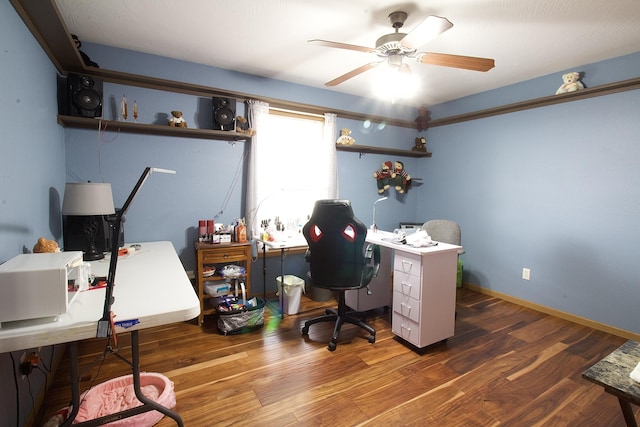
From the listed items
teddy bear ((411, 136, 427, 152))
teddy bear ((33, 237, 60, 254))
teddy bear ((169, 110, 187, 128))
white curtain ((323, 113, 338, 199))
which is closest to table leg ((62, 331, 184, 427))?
teddy bear ((33, 237, 60, 254))

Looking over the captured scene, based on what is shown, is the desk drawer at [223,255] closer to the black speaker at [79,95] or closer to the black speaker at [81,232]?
the black speaker at [81,232]

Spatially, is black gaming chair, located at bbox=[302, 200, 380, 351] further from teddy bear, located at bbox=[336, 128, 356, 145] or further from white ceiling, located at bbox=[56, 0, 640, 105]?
teddy bear, located at bbox=[336, 128, 356, 145]

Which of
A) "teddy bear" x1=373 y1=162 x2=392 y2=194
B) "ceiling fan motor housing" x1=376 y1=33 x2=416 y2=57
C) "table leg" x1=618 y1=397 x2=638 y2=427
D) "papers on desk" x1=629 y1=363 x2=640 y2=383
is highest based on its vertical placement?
"ceiling fan motor housing" x1=376 y1=33 x2=416 y2=57

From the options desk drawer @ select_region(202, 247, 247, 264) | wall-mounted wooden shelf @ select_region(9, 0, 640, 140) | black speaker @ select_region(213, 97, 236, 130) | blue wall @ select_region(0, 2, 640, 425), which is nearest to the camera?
wall-mounted wooden shelf @ select_region(9, 0, 640, 140)

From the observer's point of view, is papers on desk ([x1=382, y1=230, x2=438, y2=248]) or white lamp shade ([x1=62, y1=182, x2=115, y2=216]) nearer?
white lamp shade ([x1=62, y1=182, x2=115, y2=216])

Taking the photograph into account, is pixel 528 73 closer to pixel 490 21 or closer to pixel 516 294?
pixel 490 21

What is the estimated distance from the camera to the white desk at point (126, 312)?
96 centimetres

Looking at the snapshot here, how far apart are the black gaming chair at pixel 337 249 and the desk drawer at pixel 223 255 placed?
798 millimetres

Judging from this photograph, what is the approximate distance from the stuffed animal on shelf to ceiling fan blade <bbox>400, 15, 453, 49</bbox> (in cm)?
247

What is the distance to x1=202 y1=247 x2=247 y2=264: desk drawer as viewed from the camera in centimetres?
273

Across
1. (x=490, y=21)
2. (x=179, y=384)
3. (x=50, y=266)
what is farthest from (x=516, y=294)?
(x=50, y=266)

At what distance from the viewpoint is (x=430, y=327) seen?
2271 millimetres

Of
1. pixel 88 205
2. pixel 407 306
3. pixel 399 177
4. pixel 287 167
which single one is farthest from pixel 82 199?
Answer: pixel 399 177

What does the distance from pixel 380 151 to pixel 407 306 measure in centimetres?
239
